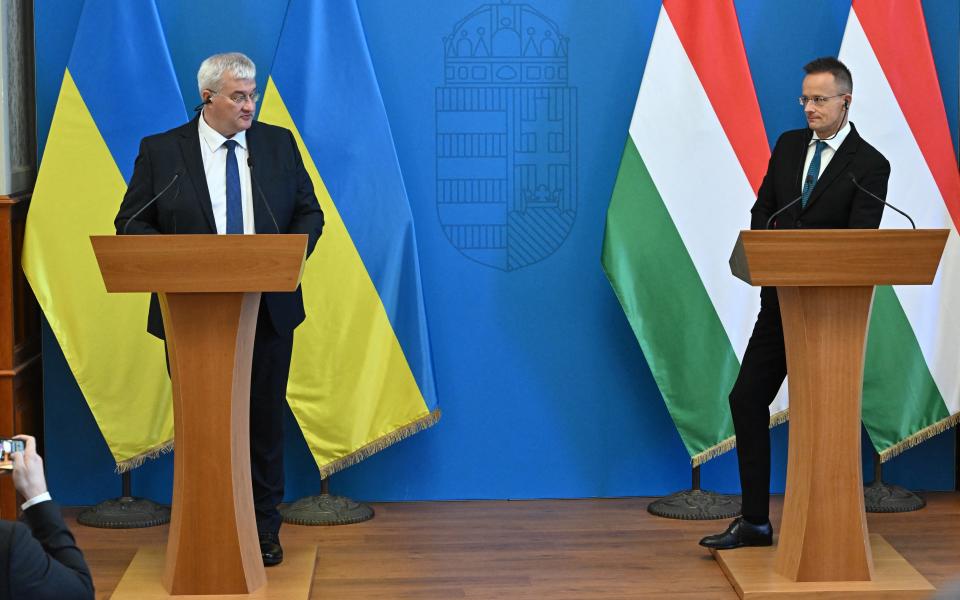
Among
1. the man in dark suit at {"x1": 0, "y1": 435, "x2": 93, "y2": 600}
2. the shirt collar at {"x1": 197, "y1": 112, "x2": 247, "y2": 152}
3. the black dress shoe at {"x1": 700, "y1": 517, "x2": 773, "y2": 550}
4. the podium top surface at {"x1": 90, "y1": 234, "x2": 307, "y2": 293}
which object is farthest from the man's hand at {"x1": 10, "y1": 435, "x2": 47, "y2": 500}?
the black dress shoe at {"x1": 700, "y1": 517, "x2": 773, "y2": 550}

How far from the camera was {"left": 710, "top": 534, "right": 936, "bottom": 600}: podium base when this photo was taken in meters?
3.69

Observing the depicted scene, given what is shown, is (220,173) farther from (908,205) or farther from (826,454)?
(908,205)

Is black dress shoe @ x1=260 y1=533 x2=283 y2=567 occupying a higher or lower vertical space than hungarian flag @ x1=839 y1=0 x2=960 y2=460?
lower

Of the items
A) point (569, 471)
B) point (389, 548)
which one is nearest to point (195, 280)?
point (389, 548)

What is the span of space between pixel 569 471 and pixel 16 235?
220 cm

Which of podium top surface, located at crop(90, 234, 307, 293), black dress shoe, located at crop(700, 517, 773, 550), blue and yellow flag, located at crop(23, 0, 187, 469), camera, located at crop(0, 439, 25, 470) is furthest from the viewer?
blue and yellow flag, located at crop(23, 0, 187, 469)

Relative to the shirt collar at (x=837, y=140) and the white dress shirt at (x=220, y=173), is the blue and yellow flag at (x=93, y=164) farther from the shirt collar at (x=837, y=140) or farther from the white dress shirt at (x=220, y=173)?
the shirt collar at (x=837, y=140)

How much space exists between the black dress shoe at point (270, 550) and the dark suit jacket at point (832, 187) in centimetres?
179

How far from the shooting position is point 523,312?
4.92 m

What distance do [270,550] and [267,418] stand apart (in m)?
0.40

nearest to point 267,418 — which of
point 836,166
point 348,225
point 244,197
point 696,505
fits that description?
point 244,197

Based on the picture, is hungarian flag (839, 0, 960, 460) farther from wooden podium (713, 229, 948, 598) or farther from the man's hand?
the man's hand

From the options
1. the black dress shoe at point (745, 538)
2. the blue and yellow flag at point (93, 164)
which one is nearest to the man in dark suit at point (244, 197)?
the blue and yellow flag at point (93, 164)

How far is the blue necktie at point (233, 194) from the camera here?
3.80 m
